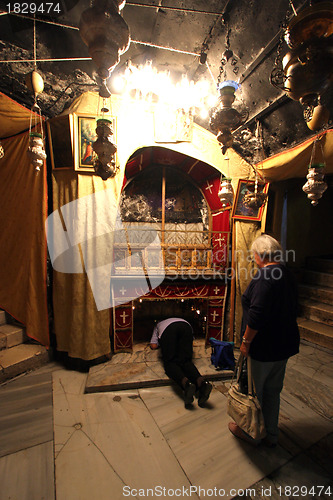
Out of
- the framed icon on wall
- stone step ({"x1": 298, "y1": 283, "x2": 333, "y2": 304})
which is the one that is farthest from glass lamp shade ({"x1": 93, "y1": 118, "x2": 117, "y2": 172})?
stone step ({"x1": 298, "y1": 283, "x2": 333, "y2": 304})

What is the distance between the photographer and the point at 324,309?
209 inches

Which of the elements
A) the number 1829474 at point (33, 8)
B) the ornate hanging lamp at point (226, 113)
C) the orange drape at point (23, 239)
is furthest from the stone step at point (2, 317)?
the ornate hanging lamp at point (226, 113)

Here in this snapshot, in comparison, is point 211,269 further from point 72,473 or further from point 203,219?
point 72,473

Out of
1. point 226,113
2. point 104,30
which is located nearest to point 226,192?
point 226,113

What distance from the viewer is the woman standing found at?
2041 millimetres

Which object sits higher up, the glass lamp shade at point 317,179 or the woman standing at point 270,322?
the glass lamp shade at point 317,179

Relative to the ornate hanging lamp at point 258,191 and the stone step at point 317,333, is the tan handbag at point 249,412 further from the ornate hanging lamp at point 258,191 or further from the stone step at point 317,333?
the stone step at point 317,333

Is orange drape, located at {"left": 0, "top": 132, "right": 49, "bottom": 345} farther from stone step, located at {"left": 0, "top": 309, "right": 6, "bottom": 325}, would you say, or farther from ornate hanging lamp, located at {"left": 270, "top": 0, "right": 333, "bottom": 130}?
ornate hanging lamp, located at {"left": 270, "top": 0, "right": 333, "bottom": 130}

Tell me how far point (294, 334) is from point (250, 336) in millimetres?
444

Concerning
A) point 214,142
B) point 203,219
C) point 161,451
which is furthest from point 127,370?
point 214,142

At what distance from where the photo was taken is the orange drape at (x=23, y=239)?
3811 mm

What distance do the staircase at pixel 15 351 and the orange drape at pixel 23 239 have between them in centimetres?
21

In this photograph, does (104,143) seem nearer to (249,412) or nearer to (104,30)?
(104,30)

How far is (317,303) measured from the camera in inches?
224
